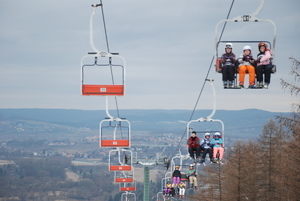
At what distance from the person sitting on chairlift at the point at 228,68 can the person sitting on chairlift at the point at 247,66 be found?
0.23 meters

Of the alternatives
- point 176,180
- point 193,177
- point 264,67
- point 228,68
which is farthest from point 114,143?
point 264,67

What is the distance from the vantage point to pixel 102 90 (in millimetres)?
21078

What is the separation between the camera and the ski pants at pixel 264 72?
19.0 meters

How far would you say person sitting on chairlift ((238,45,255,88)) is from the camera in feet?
62.9

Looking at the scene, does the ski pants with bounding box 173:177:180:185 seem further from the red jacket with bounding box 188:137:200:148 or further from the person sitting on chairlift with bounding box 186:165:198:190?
the red jacket with bounding box 188:137:200:148

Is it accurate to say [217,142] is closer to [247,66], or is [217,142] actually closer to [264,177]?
[247,66]

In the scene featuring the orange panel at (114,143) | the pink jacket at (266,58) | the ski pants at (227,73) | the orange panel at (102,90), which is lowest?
the orange panel at (114,143)

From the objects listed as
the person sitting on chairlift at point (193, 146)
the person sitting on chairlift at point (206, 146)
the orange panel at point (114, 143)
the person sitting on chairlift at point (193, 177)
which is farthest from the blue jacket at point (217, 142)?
the orange panel at point (114, 143)

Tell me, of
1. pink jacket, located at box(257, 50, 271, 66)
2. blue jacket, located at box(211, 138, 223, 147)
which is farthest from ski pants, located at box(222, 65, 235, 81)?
blue jacket, located at box(211, 138, 223, 147)

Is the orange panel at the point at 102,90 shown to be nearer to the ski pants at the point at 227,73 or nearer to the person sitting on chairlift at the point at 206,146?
the ski pants at the point at 227,73

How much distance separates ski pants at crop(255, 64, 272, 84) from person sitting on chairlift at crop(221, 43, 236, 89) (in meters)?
0.72

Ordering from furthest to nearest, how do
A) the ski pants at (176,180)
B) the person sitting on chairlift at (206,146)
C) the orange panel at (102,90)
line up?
the ski pants at (176,180), the person sitting on chairlift at (206,146), the orange panel at (102,90)

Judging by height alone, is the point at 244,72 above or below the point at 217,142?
above

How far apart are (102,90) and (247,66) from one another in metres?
4.58
